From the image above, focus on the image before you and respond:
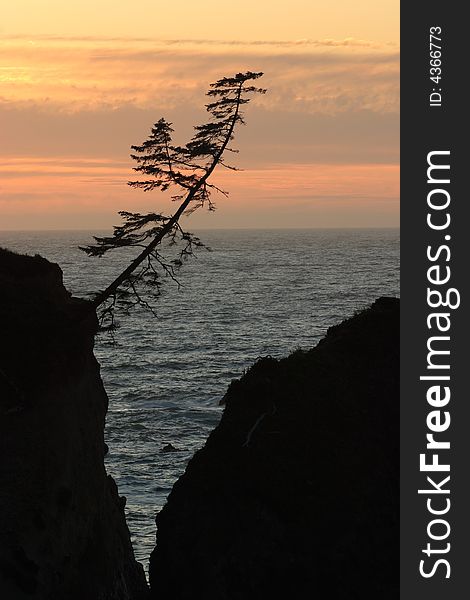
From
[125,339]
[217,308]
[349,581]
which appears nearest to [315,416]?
[349,581]

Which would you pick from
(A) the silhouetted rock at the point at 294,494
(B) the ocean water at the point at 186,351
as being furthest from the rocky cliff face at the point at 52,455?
(B) the ocean water at the point at 186,351

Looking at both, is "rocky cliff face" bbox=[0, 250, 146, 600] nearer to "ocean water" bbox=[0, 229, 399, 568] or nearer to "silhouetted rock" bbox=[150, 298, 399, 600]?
"silhouetted rock" bbox=[150, 298, 399, 600]

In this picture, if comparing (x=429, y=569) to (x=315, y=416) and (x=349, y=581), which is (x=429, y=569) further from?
(x=315, y=416)

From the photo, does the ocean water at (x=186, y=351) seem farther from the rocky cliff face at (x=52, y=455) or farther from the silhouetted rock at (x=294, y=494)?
the silhouetted rock at (x=294, y=494)

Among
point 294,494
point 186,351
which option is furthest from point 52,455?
point 186,351

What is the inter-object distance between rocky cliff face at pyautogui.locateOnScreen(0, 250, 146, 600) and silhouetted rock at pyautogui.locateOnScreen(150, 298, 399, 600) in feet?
9.64

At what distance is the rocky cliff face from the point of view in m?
27.2

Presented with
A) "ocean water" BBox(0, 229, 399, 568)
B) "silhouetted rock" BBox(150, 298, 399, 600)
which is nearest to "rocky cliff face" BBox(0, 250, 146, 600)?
"silhouetted rock" BBox(150, 298, 399, 600)

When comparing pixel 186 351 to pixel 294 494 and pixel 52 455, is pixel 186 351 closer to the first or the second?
pixel 52 455

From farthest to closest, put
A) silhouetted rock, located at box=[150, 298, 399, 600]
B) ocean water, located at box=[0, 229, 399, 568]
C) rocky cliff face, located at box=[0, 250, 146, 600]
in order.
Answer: ocean water, located at box=[0, 229, 399, 568] → rocky cliff face, located at box=[0, 250, 146, 600] → silhouetted rock, located at box=[150, 298, 399, 600]

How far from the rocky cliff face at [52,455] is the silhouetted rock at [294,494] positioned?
294cm

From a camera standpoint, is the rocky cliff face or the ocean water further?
the ocean water

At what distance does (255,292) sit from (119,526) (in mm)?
117954

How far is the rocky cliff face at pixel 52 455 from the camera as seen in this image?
27.2 metres
